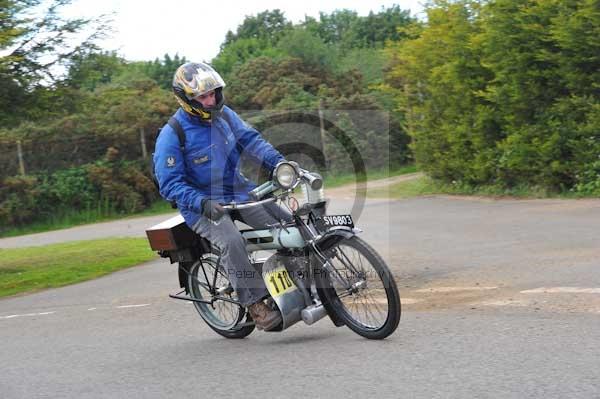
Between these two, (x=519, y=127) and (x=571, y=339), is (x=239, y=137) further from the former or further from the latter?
(x=519, y=127)

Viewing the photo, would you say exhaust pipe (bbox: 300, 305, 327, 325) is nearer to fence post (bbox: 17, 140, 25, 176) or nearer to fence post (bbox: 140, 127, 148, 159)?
fence post (bbox: 17, 140, 25, 176)

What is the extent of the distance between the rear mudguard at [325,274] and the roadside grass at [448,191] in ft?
32.4

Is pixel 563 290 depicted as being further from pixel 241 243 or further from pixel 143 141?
pixel 143 141

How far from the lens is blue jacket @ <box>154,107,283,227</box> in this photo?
690cm

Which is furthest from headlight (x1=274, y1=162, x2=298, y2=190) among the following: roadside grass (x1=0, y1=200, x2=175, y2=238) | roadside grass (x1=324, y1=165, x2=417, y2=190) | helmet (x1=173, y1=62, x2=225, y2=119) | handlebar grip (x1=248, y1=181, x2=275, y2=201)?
roadside grass (x1=0, y1=200, x2=175, y2=238)

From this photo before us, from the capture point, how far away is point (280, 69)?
1332 inches

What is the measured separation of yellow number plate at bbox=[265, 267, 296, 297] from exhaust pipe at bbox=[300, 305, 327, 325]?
0.21 metres

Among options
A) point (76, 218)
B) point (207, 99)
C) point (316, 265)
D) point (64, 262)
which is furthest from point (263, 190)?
point (76, 218)

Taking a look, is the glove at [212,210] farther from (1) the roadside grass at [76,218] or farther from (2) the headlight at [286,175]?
(1) the roadside grass at [76,218]

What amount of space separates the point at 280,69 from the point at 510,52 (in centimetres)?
1831

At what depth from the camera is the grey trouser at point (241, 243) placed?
682 centimetres

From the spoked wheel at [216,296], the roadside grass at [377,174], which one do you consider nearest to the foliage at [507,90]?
the roadside grass at [377,174]

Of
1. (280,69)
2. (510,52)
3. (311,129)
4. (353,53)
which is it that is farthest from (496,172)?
(353,53)

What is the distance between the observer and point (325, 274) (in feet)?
21.6
